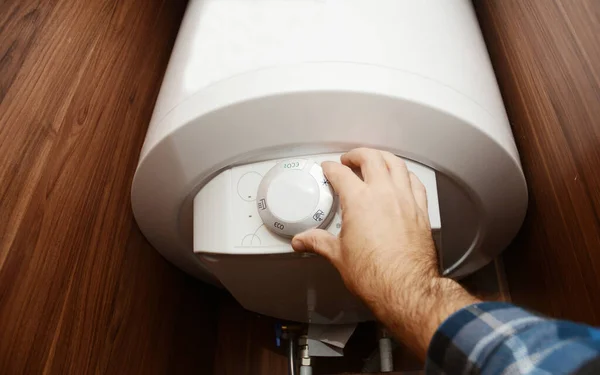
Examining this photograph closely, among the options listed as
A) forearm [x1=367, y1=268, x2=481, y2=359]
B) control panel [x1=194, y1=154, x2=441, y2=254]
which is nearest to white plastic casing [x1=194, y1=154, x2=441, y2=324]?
control panel [x1=194, y1=154, x2=441, y2=254]

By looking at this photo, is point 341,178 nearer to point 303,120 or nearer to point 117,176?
point 303,120

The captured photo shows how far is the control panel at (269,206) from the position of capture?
55 cm

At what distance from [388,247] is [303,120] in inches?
6.7

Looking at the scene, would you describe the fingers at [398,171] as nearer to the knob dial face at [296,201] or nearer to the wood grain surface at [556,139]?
the knob dial face at [296,201]

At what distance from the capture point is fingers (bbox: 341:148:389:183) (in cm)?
53

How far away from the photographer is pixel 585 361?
1.06 ft

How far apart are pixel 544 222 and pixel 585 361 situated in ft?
1.28

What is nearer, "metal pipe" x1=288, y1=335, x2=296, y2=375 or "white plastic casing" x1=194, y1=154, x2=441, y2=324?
"white plastic casing" x1=194, y1=154, x2=441, y2=324

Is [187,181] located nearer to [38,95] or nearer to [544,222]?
[38,95]

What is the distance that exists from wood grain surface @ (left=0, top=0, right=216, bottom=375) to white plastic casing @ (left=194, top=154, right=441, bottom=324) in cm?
14

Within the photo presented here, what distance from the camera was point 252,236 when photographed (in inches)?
22.6

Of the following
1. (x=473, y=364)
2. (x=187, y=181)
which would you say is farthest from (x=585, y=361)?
(x=187, y=181)

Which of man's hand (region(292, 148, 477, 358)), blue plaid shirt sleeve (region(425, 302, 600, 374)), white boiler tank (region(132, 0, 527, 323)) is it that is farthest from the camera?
white boiler tank (region(132, 0, 527, 323))

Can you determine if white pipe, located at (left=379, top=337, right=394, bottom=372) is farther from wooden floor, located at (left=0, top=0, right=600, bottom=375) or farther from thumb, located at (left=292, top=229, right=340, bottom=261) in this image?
thumb, located at (left=292, top=229, right=340, bottom=261)
